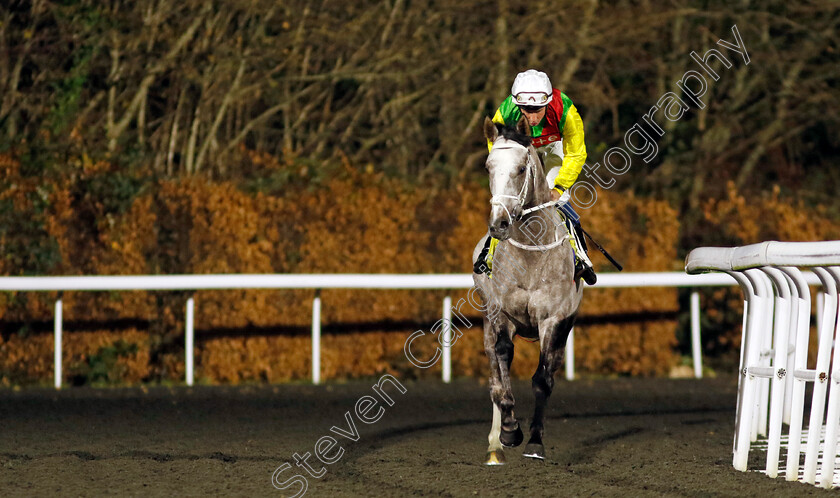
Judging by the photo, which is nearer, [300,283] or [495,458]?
[495,458]

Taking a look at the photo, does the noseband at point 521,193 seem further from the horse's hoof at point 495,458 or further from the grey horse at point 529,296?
the horse's hoof at point 495,458

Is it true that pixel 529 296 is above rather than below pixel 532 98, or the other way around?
below

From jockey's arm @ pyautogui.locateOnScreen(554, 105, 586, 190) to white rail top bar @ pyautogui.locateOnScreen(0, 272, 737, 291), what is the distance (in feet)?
15.2

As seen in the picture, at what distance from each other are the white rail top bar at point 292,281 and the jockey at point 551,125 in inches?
174

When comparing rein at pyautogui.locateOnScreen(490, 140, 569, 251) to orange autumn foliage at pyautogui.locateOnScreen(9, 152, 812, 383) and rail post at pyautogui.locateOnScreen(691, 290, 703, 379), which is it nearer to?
orange autumn foliage at pyautogui.locateOnScreen(9, 152, 812, 383)

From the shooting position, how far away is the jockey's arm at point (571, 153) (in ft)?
22.9

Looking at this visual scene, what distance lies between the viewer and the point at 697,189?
18.6 meters

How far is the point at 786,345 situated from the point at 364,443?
2759 millimetres

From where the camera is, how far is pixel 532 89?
22.1ft

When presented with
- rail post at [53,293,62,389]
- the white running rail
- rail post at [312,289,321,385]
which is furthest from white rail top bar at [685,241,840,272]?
rail post at [53,293,62,389]

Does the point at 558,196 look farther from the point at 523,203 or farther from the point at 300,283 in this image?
the point at 300,283

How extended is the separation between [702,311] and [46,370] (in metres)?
7.15

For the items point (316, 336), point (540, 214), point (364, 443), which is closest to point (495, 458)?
point (364, 443)

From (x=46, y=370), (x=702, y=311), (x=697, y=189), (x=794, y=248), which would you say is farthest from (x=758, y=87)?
(x=794, y=248)
